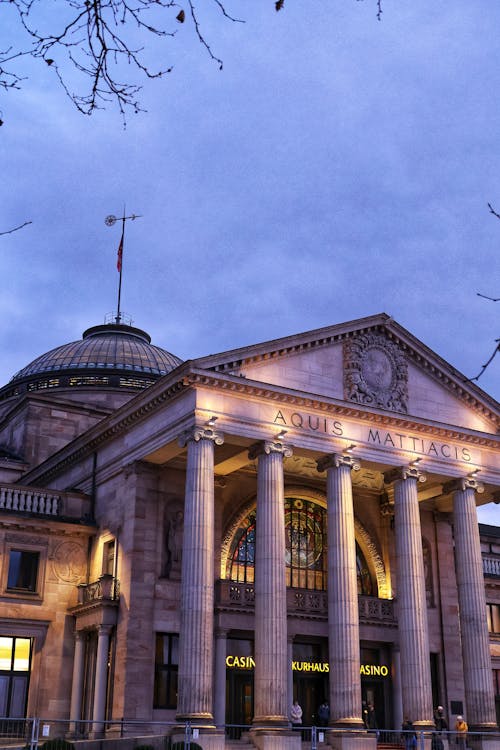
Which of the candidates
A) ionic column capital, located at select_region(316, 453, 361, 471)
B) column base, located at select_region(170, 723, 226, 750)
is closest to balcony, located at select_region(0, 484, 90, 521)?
ionic column capital, located at select_region(316, 453, 361, 471)

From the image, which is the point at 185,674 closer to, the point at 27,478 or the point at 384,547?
the point at 384,547

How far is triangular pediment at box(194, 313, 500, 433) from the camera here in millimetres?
36000

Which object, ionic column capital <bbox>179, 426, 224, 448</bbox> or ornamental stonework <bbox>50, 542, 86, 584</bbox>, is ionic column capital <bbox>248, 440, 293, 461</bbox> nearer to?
ionic column capital <bbox>179, 426, 224, 448</bbox>

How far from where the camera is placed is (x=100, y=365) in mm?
57969

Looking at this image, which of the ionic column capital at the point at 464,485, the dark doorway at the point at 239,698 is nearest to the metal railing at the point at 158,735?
the dark doorway at the point at 239,698

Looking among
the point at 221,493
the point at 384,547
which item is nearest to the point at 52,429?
the point at 221,493

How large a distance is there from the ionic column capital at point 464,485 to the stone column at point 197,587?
11883 millimetres

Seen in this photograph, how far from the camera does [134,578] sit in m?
35.3

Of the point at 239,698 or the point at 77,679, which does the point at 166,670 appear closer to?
the point at 239,698

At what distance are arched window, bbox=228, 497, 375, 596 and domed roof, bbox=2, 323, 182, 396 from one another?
59.8ft

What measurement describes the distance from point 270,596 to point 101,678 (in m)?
7.44

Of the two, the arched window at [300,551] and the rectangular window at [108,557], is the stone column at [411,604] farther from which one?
the rectangular window at [108,557]

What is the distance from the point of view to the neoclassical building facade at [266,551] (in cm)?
3325

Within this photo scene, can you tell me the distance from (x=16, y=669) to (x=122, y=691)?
16.8 feet
